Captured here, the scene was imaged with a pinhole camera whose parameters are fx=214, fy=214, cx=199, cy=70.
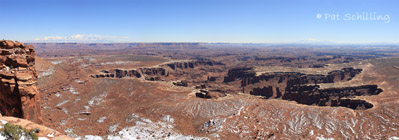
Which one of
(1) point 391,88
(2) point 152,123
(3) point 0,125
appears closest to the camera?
(3) point 0,125

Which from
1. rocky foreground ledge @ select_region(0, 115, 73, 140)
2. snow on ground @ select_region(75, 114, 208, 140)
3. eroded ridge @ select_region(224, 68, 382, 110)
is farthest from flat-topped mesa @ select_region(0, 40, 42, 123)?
eroded ridge @ select_region(224, 68, 382, 110)

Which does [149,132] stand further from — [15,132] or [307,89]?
[307,89]

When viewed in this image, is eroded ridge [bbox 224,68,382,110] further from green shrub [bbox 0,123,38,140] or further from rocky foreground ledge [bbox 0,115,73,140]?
green shrub [bbox 0,123,38,140]

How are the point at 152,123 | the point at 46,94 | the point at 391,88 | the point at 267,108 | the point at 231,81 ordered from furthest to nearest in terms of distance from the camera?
the point at 231,81
the point at 391,88
the point at 46,94
the point at 267,108
the point at 152,123

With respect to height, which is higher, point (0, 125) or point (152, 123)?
point (0, 125)

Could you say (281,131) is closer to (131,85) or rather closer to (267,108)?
(267,108)

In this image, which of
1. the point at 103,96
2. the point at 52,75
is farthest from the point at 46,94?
the point at 52,75

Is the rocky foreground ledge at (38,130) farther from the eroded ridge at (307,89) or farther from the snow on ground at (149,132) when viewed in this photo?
the eroded ridge at (307,89)

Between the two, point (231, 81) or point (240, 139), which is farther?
point (231, 81)
